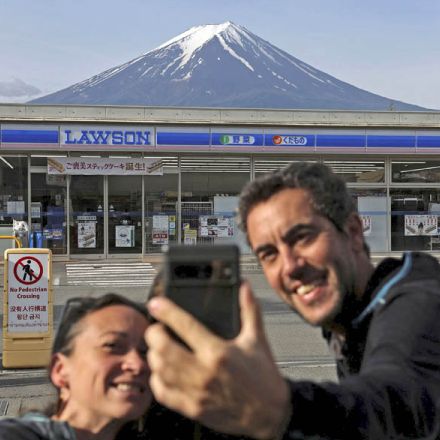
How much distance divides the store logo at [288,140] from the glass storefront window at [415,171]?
309cm

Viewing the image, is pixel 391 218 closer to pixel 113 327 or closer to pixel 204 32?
pixel 113 327

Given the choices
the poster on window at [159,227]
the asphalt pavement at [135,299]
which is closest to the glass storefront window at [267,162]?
the poster on window at [159,227]

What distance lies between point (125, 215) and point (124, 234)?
1.83 feet

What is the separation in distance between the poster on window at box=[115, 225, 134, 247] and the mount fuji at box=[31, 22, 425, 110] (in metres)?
78.8

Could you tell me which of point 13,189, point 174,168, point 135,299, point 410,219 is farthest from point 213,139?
point 135,299

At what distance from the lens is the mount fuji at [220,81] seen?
10169 cm

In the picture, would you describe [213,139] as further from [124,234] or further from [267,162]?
[124,234]

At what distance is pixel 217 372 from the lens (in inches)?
32.5

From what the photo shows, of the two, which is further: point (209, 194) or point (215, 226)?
point (209, 194)

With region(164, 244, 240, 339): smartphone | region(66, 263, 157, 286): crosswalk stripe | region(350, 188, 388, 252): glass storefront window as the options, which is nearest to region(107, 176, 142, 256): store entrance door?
region(66, 263, 157, 286): crosswalk stripe

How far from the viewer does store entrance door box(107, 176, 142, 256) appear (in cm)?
1864

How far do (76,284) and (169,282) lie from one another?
1353 cm

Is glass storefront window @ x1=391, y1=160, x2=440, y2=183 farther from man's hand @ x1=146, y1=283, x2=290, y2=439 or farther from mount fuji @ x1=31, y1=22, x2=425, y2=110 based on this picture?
mount fuji @ x1=31, y1=22, x2=425, y2=110

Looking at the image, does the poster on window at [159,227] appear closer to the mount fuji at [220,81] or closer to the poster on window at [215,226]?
the poster on window at [215,226]
